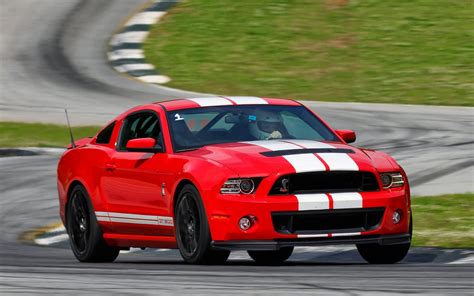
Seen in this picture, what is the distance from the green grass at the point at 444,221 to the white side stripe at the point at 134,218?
8.31 feet

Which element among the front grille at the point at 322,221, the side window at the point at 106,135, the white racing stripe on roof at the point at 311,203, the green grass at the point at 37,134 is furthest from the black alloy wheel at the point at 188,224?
the green grass at the point at 37,134

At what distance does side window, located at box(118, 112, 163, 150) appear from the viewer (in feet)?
35.7

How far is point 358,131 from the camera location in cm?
2092

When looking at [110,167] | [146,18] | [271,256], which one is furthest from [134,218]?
[146,18]

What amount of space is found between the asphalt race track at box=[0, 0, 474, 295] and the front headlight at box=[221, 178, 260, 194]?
0.53 m

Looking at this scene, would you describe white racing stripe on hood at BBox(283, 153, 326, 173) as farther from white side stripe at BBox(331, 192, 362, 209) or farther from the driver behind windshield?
the driver behind windshield

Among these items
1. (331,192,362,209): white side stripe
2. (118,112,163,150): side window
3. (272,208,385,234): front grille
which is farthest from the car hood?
(118,112,163,150): side window

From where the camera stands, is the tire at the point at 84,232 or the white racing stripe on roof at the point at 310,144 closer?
the white racing stripe on roof at the point at 310,144

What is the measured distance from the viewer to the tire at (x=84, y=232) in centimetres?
1116

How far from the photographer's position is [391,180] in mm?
9656

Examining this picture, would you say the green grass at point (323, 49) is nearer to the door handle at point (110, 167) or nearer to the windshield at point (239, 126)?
the windshield at point (239, 126)

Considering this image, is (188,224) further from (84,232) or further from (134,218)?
(84,232)

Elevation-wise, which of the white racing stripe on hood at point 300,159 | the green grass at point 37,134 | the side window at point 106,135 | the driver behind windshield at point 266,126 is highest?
the white racing stripe on hood at point 300,159

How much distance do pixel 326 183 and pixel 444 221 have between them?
132 inches
